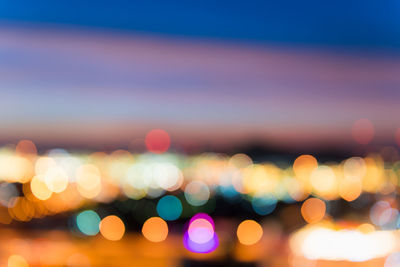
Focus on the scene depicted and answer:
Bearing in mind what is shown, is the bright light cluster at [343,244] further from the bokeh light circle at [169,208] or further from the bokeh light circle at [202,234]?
the bokeh light circle at [169,208]

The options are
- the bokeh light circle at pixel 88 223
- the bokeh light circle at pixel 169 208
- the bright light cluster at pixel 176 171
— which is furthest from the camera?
the bright light cluster at pixel 176 171

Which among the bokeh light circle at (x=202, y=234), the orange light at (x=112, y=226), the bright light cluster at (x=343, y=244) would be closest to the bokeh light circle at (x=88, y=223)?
the orange light at (x=112, y=226)

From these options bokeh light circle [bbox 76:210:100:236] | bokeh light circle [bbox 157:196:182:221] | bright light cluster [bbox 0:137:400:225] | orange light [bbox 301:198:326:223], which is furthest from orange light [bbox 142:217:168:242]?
bright light cluster [bbox 0:137:400:225]

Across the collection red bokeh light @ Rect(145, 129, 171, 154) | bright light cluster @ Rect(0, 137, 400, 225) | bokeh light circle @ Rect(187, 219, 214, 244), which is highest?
bright light cluster @ Rect(0, 137, 400, 225)

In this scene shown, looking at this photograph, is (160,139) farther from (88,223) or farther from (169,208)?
(88,223)

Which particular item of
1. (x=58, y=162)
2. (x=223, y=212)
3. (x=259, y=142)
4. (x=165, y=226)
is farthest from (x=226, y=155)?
(x=165, y=226)

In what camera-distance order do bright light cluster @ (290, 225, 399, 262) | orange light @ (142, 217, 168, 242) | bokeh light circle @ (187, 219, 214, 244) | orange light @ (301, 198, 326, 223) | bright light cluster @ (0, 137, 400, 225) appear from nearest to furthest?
1. bright light cluster @ (290, 225, 399, 262)
2. bokeh light circle @ (187, 219, 214, 244)
3. orange light @ (142, 217, 168, 242)
4. orange light @ (301, 198, 326, 223)
5. bright light cluster @ (0, 137, 400, 225)

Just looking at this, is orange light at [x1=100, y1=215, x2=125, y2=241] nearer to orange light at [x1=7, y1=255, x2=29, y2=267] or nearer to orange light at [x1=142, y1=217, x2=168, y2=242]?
orange light at [x1=142, y1=217, x2=168, y2=242]

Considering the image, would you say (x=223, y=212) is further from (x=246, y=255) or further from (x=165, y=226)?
(x=246, y=255)
